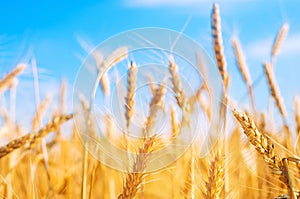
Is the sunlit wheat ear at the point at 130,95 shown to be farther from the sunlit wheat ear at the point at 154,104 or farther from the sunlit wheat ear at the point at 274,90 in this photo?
the sunlit wheat ear at the point at 274,90

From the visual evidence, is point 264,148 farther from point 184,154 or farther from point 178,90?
point 184,154

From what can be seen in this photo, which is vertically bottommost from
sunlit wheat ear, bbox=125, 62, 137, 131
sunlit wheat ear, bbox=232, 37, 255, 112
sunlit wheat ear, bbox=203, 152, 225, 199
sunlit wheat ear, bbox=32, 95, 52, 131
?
sunlit wheat ear, bbox=203, 152, 225, 199

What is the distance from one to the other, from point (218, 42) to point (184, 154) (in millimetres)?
469

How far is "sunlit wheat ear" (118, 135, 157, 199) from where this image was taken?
3.46 feet

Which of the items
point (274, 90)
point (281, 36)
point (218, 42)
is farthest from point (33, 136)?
point (281, 36)

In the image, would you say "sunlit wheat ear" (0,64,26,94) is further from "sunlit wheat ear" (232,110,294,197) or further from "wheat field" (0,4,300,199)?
"sunlit wheat ear" (232,110,294,197)

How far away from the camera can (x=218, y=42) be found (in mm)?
1827

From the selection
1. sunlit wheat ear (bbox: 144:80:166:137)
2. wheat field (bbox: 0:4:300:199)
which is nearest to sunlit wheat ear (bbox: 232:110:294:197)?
wheat field (bbox: 0:4:300:199)

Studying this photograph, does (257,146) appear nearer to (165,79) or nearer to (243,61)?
(165,79)

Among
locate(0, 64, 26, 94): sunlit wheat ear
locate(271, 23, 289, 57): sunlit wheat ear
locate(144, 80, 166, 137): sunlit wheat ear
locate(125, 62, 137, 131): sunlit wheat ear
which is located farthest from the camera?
locate(271, 23, 289, 57): sunlit wheat ear

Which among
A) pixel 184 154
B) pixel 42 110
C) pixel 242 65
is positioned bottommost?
pixel 184 154

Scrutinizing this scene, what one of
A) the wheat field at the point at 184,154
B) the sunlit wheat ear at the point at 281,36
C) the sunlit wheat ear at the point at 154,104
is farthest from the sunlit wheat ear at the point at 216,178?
the sunlit wheat ear at the point at 281,36

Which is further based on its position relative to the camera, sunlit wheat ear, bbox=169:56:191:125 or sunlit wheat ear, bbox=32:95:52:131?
sunlit wheat ear, bbox=32:95:52:131

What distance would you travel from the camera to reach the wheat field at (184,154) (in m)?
1.06
